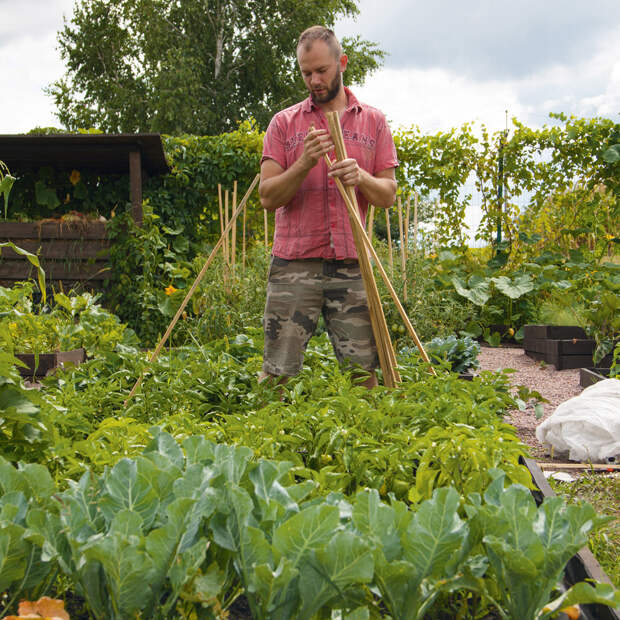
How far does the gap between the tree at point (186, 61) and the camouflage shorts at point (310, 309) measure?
13201mm

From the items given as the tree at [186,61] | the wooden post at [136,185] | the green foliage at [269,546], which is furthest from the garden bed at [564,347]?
the tree at [186,61]

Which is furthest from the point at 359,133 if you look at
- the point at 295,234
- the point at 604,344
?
the point at 604,344

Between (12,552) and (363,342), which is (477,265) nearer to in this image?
(363,342)

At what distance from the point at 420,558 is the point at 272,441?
0.73 meters

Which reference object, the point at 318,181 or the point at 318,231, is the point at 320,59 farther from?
the point at 318,231

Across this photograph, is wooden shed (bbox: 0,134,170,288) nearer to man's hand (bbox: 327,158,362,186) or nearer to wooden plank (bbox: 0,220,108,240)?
wooden plank (bbox: 0,220,108,240)

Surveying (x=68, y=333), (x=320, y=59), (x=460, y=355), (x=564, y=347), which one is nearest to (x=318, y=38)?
(x=320, y=59)

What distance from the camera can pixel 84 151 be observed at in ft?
21.8

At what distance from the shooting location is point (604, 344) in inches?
187

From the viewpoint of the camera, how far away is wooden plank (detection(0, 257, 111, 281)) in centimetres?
664

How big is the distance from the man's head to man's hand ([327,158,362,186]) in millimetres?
354

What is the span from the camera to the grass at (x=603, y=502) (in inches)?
63.7

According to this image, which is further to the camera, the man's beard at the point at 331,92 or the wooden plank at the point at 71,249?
the wooden plank at the point at 71,249

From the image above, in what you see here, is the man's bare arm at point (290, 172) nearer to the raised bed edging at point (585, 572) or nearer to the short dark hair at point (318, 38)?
the short dark hair at point (318, 38)
